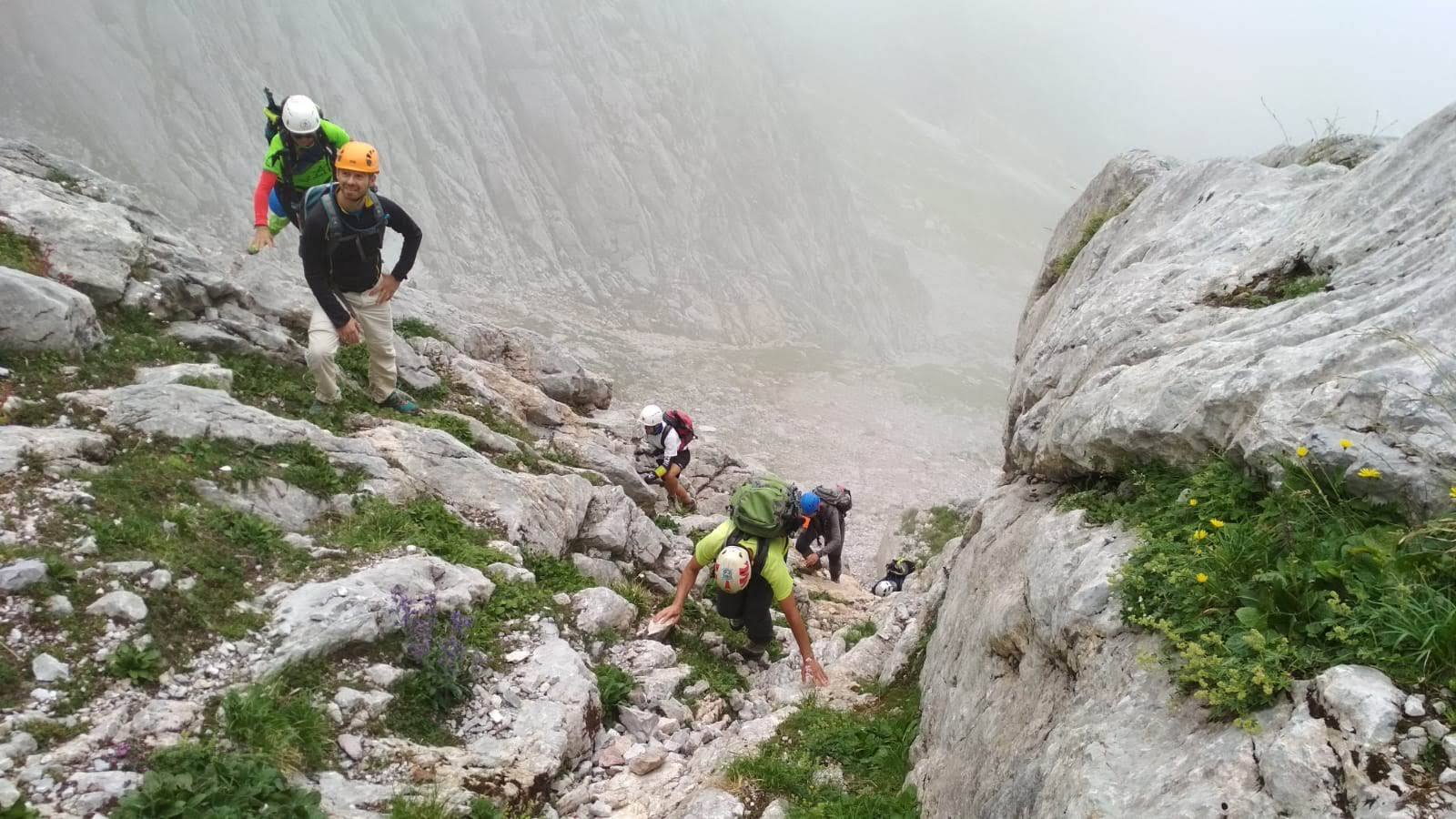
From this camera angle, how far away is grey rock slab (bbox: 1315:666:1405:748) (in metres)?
2.76

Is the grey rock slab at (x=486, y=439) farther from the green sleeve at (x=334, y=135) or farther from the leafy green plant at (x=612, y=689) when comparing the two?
the leafy green plant at (x=612, y=689)

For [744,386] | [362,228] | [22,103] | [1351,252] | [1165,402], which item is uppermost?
[1351,252]

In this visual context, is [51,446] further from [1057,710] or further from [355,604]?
[1057,710]

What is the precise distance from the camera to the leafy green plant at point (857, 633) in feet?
32.6

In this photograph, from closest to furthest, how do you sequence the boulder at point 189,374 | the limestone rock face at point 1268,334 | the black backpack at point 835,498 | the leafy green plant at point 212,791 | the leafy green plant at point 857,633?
the leafy green plant at point 212,791
the limestone rock face at point 1268,334
the boulder at point 189,374
the leafy green plant at point 857,633
the black backpack at point 835,498

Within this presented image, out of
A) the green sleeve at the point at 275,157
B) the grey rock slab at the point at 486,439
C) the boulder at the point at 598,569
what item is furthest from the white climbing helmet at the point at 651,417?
the green sleeve at the point at 275,157

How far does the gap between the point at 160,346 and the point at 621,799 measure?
26.4 ft

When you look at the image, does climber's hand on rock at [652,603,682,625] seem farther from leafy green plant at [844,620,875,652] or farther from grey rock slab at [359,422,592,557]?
leafy green plant at [844,620,875,652]

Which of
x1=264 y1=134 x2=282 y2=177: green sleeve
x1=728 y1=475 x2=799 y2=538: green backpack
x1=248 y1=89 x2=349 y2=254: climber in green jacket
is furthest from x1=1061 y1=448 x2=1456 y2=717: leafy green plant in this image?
x1=264 y1=134 x2=282 y2=177: green sleeve

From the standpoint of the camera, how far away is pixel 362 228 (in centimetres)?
841

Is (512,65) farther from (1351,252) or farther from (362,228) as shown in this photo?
(1351,252)

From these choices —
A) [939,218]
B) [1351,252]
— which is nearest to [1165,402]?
[1351,252]

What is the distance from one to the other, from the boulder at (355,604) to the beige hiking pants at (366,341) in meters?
3.41

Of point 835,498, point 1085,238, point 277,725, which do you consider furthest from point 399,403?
point 1085,238
